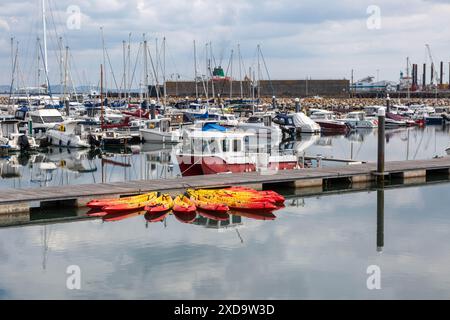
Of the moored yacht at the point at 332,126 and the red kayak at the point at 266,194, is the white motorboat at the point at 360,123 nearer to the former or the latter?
the moored yacht at the point at 332,126

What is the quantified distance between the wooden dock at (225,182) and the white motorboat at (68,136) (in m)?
22.6

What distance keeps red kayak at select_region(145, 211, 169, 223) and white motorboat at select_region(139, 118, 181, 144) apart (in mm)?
27627

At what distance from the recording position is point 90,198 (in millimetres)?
24578

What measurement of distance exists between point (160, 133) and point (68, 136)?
21.1ft

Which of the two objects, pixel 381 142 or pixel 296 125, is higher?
pixel 381 142

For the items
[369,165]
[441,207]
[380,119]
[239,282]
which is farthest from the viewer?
[369,165]

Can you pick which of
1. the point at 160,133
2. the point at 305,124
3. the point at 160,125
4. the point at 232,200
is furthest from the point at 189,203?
the point at 305,124

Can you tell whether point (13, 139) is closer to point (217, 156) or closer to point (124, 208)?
point (217, 156)

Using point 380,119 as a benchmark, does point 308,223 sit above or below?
below

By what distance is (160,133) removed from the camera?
51.8 metres

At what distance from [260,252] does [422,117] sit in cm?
6375

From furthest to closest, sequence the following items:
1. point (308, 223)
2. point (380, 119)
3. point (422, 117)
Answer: point (422, 117), point (380, 119), point (308, 223)
